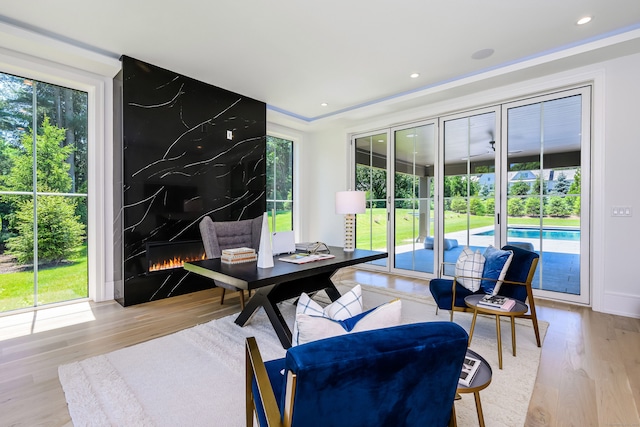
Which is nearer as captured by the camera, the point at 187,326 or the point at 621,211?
the point at 187,326

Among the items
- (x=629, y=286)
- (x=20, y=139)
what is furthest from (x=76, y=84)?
(x=629, y=286)

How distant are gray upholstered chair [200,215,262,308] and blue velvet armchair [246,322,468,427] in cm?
250

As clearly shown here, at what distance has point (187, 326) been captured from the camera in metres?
2.86

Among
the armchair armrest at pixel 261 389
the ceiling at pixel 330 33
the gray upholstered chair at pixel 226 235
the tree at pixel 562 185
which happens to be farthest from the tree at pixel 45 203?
the tree at pixel 562 185

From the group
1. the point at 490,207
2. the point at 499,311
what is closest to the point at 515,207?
the point at 490,207

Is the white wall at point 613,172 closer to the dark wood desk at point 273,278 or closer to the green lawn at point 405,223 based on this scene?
the green lawn at point 405,223

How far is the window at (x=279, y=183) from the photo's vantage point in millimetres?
5801

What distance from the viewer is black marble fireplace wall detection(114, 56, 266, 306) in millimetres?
3512

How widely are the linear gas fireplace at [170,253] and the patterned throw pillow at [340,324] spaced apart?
10.5ft

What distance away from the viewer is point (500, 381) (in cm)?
195

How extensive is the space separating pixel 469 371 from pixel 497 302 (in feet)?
4.09

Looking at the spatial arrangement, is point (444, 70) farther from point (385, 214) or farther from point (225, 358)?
point (225, 358)

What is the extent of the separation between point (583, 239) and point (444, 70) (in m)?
A: 2.54

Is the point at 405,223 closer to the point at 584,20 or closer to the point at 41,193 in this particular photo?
the point at 584,20
